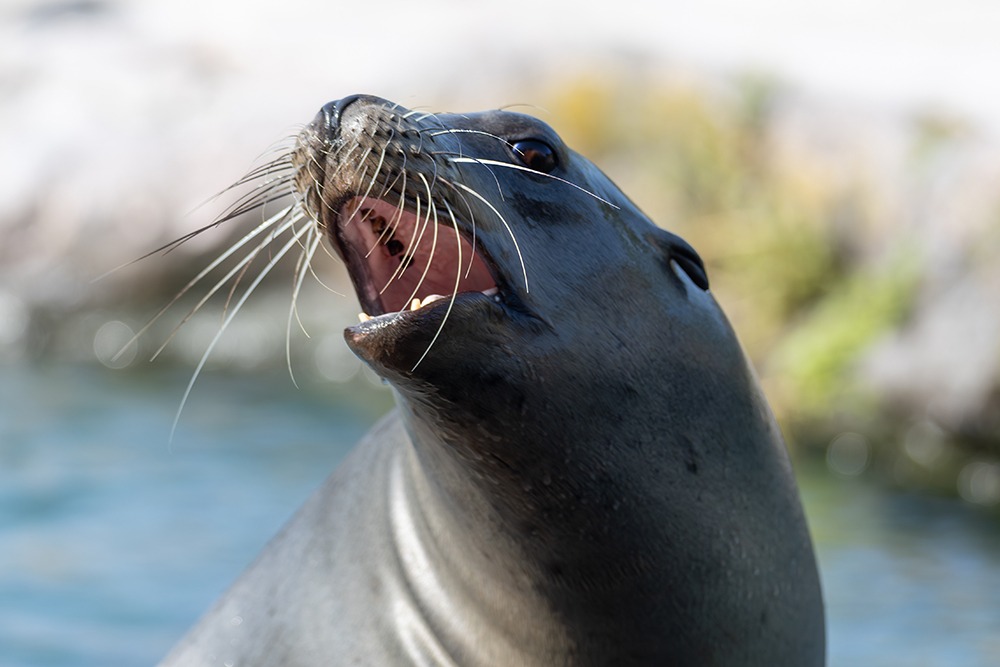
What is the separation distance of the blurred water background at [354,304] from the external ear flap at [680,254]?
115 inches

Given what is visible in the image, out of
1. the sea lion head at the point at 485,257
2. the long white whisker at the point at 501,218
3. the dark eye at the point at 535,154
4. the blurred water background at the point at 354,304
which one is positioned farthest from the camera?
the blurred water background at the point at 354,304

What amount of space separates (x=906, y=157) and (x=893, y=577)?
4276mm

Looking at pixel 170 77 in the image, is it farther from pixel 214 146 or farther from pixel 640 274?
pixel 640 274

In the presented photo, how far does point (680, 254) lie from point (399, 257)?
2.49 feet

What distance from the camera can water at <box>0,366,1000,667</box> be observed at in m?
6.24

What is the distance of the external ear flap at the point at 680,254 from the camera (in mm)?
3254

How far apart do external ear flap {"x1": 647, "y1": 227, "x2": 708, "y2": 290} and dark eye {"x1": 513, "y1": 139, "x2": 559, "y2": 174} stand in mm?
334

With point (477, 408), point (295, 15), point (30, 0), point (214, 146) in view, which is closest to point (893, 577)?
point (477, 408)

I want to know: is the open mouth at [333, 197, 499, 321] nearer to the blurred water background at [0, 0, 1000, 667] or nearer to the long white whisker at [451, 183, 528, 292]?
the long white whisker at [451, 183, 528, 292]

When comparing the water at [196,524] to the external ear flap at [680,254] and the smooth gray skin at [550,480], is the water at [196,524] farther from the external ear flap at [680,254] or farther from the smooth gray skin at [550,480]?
the external ear flap at [680,254]

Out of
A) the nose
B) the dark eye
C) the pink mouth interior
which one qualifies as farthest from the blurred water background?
the nose

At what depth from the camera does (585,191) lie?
10.1 feet

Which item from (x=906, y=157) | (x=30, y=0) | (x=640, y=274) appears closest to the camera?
(x=640, y=274)

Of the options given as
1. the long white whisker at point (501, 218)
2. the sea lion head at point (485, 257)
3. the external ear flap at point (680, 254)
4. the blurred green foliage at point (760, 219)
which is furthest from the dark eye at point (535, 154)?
the blurred green foliage at point (760, 219)
